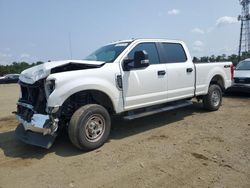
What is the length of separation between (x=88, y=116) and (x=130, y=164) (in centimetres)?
120

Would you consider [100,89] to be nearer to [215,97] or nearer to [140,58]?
[140,58]

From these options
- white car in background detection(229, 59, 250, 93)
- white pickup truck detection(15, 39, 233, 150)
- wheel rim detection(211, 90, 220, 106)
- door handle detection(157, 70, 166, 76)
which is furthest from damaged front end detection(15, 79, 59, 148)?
white car in background detection(229, 59, 250, 93)

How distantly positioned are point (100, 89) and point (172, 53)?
2604mm

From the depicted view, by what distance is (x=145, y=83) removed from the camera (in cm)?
595

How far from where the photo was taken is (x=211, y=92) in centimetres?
793

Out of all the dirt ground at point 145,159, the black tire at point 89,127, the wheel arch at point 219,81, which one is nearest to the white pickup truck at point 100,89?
the black tire at point 89,127

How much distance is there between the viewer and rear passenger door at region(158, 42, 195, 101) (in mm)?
6590

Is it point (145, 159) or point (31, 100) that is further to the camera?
point (31, 100)

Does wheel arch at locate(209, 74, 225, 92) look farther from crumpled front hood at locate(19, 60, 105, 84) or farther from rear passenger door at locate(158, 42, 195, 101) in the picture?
crumpled front hood at locate(19, 60, 105, 84)

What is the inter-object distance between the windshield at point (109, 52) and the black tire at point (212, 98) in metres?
3.21

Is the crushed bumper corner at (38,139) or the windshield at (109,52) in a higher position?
the windshield at (109,52)

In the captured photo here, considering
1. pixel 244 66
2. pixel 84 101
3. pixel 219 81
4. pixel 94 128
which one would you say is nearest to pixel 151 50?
pixel 84 101

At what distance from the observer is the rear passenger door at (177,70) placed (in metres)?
6.59

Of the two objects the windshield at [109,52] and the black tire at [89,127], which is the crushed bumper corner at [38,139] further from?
the windshield at [109,52]
